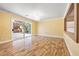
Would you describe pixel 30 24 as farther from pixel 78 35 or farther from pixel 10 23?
pixel 78 35

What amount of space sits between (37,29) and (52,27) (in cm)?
286

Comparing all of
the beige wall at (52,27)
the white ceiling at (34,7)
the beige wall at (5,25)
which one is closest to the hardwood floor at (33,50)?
the beige wall at (5,25)

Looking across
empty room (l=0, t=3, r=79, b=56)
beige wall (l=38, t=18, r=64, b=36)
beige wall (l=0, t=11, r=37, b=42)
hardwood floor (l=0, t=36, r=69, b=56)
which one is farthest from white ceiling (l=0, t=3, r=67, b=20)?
beige wall (l=38, t=18, r=64, b=36)

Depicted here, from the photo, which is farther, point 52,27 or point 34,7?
point 52,27

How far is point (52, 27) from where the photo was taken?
10.6 meters

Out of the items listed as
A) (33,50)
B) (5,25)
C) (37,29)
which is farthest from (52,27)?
(33,50)

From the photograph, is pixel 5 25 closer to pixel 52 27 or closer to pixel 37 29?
pixel 52 27

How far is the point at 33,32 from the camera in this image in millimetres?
12297

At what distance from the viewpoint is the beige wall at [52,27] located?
31.5 ft

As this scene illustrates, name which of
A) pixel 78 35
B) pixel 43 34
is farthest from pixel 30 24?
pixel 78 35

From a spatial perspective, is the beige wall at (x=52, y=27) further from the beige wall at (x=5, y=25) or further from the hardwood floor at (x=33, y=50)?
the beige wall at (x=5, y=25)

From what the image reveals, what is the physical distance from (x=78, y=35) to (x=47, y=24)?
9099 millimetres

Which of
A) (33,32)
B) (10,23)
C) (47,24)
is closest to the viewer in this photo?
(10,23)

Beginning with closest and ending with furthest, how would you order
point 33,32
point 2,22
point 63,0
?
point 63,0 → point 2,22 → point 33,32
